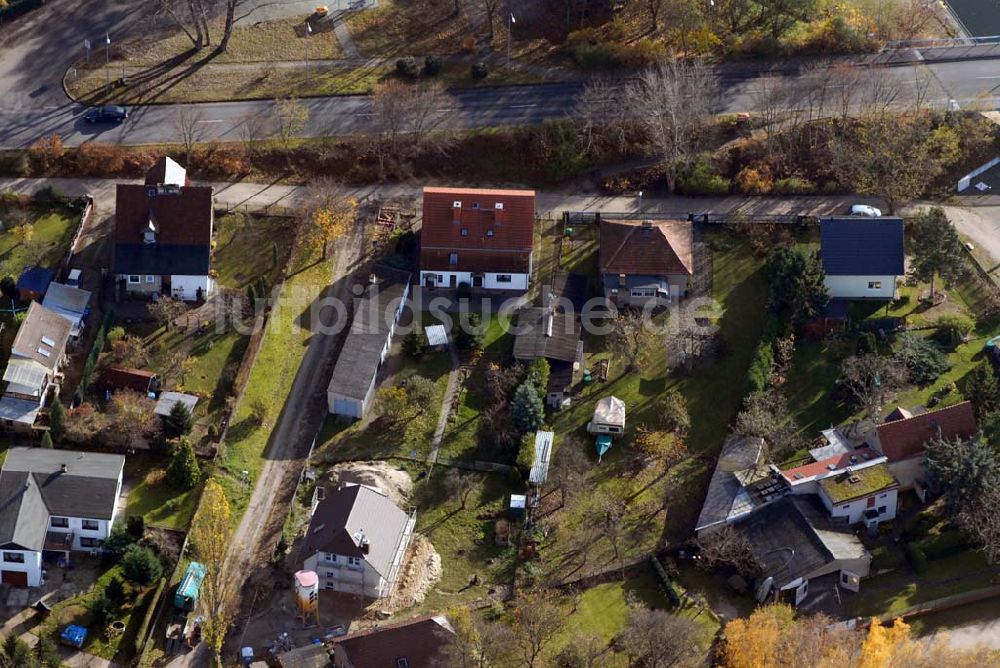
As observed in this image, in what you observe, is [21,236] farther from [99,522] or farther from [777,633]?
[777,633]

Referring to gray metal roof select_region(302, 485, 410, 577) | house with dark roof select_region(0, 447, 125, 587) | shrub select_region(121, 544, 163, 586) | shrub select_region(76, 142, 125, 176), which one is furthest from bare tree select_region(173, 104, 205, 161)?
shrub select_region(121, 544, 163, 586)

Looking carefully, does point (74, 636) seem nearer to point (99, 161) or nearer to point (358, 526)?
point (358, 526)

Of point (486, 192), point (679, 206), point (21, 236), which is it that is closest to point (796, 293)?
point (679, 206)

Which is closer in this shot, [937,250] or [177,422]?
[177,422]

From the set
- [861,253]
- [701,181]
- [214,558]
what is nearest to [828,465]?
[861,253]

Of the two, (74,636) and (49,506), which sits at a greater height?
(49,506)

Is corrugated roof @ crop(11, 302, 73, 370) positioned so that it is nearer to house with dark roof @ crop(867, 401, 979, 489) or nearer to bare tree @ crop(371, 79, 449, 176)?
bare tree @ crop(371, 79, 449, 176)
